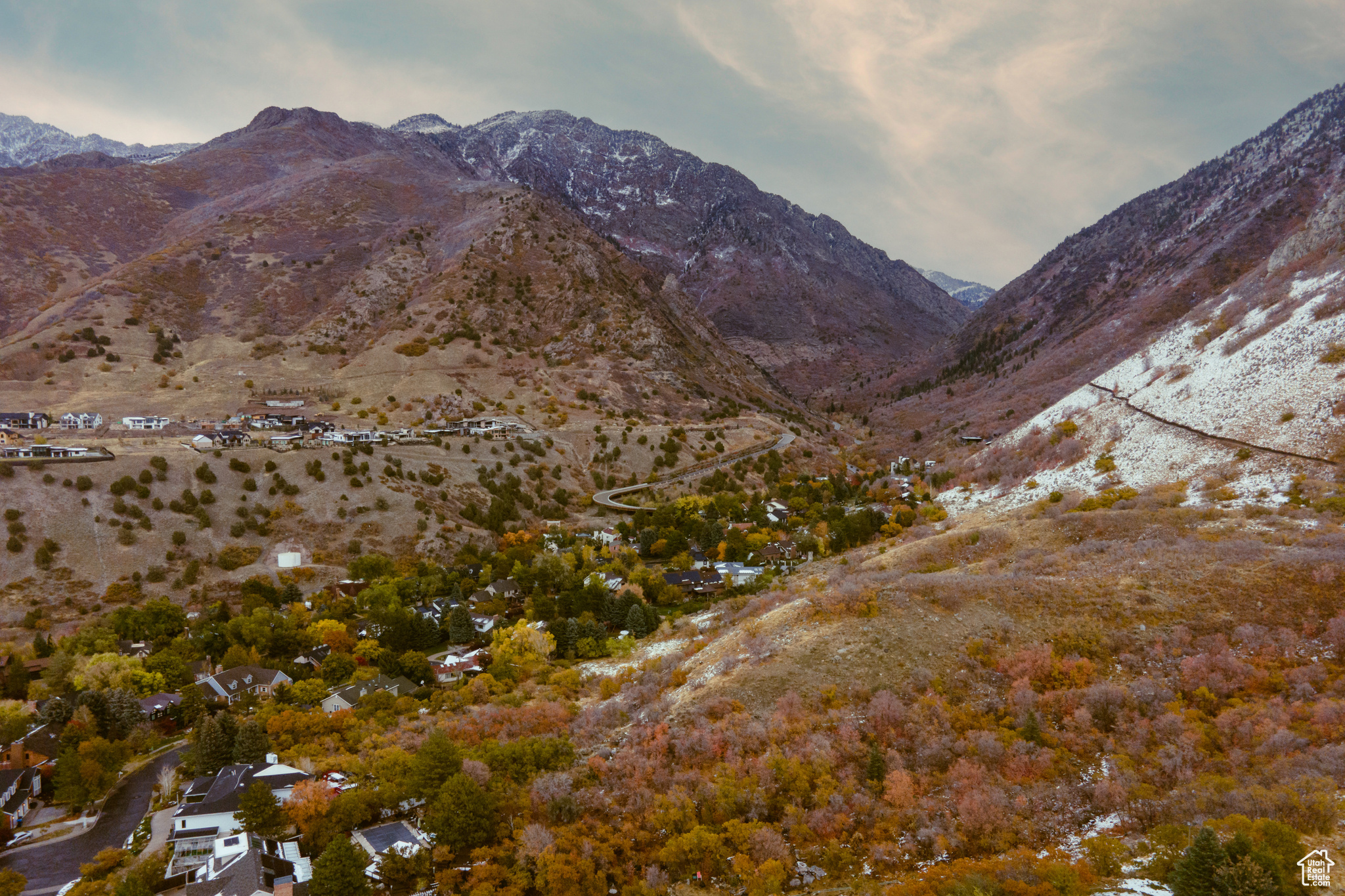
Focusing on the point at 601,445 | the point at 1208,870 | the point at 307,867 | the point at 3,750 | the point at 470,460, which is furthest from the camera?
the point at 601,445

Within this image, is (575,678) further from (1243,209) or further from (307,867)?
(1243,209)

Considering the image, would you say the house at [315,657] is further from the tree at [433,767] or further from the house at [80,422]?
the house at [80,422]

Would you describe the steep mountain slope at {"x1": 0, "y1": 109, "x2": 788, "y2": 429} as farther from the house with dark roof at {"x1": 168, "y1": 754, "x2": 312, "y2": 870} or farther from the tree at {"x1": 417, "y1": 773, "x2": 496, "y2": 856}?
the tree at {"x1": 417, "y1": 773, "x2": 496, "y2": 856}

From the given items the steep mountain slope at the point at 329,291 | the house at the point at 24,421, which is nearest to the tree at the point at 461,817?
the house at the point at 24,421

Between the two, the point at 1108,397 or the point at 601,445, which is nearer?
the point at 1108,397

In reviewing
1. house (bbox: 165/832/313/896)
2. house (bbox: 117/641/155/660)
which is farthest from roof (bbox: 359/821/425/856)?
house (bbox: 117/641/155/660)

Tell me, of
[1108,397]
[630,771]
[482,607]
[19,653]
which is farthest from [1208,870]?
[19,653]

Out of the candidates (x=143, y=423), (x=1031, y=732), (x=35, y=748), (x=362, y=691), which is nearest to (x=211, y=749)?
(x=362, y=691)
